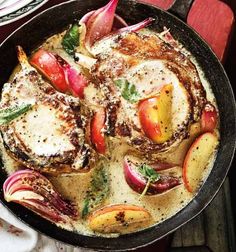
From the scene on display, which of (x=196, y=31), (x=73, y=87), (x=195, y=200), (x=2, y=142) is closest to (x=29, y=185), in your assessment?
(x=2, y=142)

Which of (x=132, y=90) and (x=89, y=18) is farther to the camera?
(x=89, y=18)

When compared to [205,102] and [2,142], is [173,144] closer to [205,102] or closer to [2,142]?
[205,102]

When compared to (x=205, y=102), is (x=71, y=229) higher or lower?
lower

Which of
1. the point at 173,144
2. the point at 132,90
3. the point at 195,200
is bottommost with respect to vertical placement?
the point at 195,200

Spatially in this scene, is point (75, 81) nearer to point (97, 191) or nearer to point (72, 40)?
point (72, 40)

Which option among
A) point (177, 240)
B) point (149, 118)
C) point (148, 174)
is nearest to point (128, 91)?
point (149, 118)

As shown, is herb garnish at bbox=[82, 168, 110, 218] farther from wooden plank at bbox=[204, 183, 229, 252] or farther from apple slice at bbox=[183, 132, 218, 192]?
wooden plank at bbox=[204, 183, 229, 252]

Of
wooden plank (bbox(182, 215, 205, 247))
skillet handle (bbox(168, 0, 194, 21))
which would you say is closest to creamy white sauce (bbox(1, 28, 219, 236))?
skillet handle (bbox(168, 0, 194, 21))
